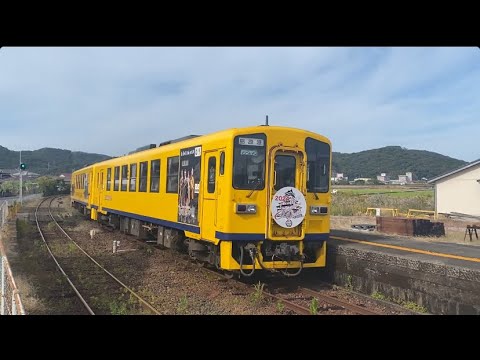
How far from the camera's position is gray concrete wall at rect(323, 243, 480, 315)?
6609 millimetres

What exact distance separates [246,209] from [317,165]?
6.36 ft

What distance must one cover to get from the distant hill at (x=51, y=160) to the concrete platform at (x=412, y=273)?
4111 inches

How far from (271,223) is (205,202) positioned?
1509 mm

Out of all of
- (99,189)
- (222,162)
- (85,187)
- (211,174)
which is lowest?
(99,189)

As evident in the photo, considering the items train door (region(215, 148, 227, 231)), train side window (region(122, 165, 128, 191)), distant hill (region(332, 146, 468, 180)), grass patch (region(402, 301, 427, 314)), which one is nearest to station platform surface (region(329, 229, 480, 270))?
grass patch (region(402, 301, 427, 314))

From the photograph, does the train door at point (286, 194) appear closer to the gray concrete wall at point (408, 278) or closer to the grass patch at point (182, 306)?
the gray concrete wall at point (408, 278)

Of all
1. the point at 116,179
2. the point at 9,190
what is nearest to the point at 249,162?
the point at 116,179

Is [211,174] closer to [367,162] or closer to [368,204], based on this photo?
[368,204]

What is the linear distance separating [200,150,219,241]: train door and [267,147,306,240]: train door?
1075mm

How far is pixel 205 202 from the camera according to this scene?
8.94 meters

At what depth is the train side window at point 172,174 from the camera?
10.6 meters

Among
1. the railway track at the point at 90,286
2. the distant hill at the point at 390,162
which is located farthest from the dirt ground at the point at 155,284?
the distant hill at the point at 390,162

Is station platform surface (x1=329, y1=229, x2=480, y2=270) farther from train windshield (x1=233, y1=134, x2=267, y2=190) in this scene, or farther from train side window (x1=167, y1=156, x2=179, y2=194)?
train side window (x1=167, y1=156, x2=179, y2=194)

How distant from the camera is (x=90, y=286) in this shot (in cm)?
915
